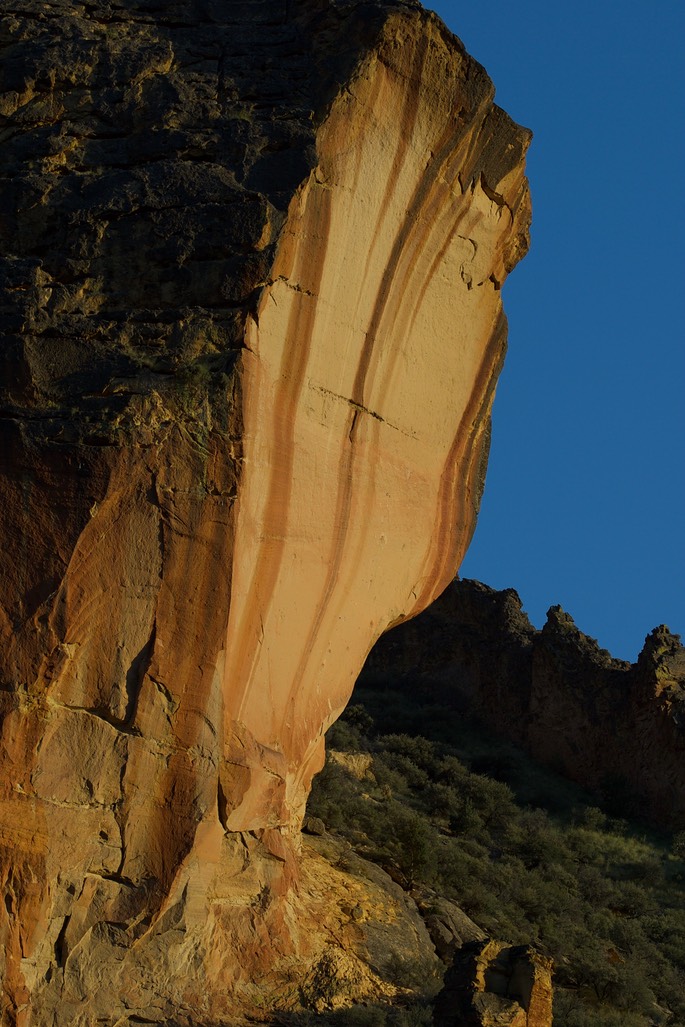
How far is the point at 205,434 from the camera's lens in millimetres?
10516

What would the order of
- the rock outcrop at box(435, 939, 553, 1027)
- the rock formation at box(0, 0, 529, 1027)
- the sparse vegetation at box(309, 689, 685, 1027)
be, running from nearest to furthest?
1. the rock formation at box(0, 0, 529, 1027)
2. the rock outcrop at box(435, 939, 553, 1027)
3. the sparse vegetation at box(309, 689, 685, 1027)

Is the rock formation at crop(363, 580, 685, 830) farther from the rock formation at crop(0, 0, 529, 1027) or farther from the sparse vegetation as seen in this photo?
the rock formation at crop(0, 0, 529, 1027)

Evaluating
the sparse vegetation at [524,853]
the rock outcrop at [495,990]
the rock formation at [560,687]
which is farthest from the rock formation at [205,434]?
the rock formation at [560,687]

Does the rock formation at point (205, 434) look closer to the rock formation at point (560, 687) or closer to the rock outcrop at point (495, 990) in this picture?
the rock outcrop at point (495, 990)

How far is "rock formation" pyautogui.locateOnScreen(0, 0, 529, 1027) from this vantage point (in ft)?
33.7

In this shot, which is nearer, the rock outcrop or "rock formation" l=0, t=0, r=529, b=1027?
"rock formation" l=0, t=0, r=529, b=1027

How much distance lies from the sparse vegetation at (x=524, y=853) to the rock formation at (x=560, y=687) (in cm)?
93

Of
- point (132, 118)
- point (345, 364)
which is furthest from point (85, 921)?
point (132, 118)

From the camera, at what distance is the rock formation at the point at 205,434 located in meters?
10.3

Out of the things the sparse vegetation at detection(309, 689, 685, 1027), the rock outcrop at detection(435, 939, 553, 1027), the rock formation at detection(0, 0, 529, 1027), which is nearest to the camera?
the rock formation at detection(0, 0, 529, 1027)

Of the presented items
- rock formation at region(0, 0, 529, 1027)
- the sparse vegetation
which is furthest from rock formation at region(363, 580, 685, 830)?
rock formation at region(0, 0, 529, 1027)

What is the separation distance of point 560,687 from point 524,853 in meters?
9.13

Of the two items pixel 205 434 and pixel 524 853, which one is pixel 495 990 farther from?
pixel 524 853

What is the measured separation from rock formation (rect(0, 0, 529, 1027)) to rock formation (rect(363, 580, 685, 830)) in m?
17.8
